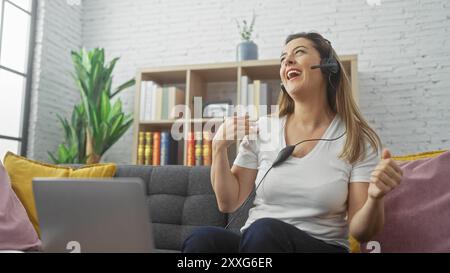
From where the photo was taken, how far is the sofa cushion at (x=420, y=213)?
124 cm

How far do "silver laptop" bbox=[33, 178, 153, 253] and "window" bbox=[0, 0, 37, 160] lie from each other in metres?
2.56

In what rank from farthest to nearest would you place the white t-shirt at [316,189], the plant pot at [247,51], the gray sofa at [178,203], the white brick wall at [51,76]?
1. the white brick wall at [51,76]
2. the plant pot at [247,51]
3. the gray sofa at [178,203]
4. the white t-shirt at [316,189]

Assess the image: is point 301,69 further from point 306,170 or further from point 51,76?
point 51,76

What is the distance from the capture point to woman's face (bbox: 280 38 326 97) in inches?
50.6

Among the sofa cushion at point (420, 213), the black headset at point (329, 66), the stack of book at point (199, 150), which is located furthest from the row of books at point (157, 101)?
the sofa cushion at point (420, 213)

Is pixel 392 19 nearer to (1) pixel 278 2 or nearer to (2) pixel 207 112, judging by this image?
(1) pixel 278 2

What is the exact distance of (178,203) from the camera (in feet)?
6.10

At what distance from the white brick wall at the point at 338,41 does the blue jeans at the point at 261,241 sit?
6.92ft

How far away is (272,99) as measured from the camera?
2.94 m

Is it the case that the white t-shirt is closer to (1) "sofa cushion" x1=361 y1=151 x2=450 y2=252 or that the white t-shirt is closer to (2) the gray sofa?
(1) "sofa cushion" x1=361 y1=151 x2=450 y2=252

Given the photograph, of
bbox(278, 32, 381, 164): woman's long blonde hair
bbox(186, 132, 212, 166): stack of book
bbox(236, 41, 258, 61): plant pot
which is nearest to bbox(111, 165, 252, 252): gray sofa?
bbox(278, 32, 381, 164): woman's long blonde hair

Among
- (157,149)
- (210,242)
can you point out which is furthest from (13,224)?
(157,149)

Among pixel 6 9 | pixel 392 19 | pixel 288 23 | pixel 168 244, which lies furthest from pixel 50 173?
pixel 392 19

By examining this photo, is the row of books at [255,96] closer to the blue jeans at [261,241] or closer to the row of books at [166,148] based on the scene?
the row of books at [166,148]
